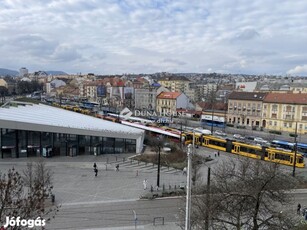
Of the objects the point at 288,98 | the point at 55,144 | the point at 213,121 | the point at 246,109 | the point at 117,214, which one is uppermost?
the point at 288,98

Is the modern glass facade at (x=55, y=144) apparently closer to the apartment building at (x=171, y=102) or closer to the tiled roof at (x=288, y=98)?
the tiled roof at (x=288, y=98)

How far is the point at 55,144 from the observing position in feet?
127

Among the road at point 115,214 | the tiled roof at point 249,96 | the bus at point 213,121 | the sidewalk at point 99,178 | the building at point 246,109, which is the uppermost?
the tiled roof at point 249,96

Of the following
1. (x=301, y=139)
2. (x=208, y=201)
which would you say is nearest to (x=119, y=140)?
(x=208, y=201)

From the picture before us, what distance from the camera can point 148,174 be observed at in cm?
3206

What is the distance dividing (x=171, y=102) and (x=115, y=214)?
6940cm

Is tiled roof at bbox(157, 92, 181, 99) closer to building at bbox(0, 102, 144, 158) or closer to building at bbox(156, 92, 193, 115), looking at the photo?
building at bbox(156, 92, 193, 115)

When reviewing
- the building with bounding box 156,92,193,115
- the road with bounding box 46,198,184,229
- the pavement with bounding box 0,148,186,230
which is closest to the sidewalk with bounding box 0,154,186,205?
the pavement with bounding box 0,148,186,230

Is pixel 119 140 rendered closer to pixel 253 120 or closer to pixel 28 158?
pixel 28 158

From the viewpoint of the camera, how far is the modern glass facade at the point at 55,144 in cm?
3722

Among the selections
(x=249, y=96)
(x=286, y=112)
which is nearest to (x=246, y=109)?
(x=249, y=96)

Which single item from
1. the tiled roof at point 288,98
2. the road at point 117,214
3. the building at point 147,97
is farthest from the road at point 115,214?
the building at point 147,97

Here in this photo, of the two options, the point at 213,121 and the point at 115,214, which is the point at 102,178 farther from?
the point at 213,121

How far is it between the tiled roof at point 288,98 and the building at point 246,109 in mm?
1842
